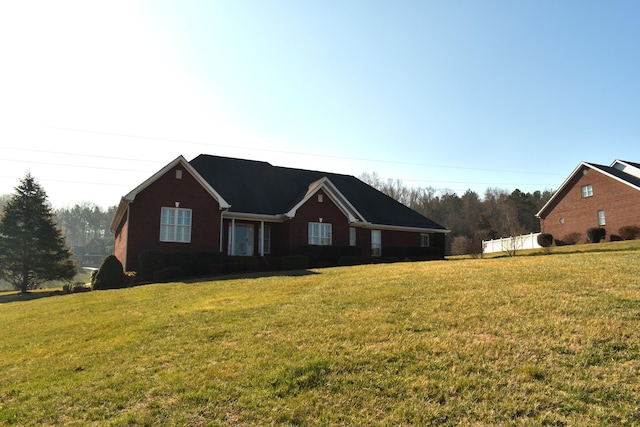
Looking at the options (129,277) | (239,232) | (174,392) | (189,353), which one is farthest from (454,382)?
(239,232)

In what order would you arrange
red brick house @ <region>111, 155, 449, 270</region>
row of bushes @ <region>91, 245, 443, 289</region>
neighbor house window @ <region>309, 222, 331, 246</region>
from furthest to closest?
neighbor house window @ <region>309, 222, 331, 246</region> → red brick house @ <region>111, 155, 449, 270</region> → row of bushes @ <region>91, 245, 443, 289</region>

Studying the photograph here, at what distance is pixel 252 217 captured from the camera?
2484 cm

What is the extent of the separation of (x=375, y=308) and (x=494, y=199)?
268ft

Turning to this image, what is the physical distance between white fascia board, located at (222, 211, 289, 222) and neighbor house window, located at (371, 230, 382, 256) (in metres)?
7.09

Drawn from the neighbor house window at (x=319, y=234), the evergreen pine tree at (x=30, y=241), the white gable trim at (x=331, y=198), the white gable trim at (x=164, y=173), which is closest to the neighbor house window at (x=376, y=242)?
the white gable trim at (x=331, y=198)

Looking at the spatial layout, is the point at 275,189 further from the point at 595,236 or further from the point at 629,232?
the point at 629,232

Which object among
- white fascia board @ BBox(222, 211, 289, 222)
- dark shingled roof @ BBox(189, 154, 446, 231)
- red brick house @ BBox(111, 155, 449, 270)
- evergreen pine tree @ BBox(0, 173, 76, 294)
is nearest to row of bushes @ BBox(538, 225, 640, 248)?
red brick house @ BBox(111, 155, 449, 270)

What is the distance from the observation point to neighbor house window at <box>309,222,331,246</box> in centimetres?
2548

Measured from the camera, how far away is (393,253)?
29.5m

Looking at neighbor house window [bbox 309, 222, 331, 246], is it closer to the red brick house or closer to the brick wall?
the red brick house

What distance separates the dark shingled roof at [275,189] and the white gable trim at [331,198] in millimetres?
862

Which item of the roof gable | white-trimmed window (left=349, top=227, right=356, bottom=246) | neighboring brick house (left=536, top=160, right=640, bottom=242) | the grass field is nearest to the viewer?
the grass field

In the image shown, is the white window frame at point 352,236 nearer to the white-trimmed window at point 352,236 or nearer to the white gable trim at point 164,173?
the white-trimmed window at point 352,236

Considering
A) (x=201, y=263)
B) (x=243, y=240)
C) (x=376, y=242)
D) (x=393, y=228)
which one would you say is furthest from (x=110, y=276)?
(x=393, y=228)
